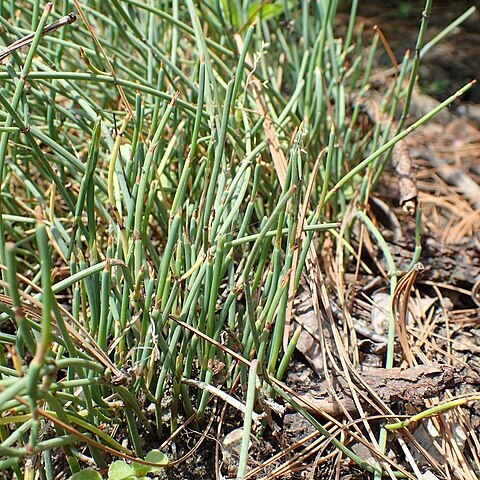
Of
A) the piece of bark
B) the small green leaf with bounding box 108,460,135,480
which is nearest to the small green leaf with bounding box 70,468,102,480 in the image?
the small green leaf with bounding box 108,460,135,480

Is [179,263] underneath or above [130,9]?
underneath

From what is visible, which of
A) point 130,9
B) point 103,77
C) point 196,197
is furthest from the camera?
point 130,9

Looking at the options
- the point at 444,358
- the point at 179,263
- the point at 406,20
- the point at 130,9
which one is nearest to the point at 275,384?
the point at 179,263

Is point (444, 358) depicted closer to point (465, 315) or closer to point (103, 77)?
point (465, 315)

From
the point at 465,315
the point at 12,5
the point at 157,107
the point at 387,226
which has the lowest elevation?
the point at 465,315

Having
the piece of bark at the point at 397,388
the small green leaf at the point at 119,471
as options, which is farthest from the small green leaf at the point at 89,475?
the piece of bark at the point at 397,388

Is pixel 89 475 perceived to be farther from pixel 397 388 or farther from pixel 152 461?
pixel 397 388

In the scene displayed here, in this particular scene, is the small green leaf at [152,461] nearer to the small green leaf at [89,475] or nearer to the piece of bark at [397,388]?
the small green leaf at [89,475]

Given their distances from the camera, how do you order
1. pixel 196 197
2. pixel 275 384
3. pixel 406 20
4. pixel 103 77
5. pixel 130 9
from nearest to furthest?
pixel 275 384 → pixel 103 77 → pixel 196 197 → pixel 130 9 → pixel 406 20
